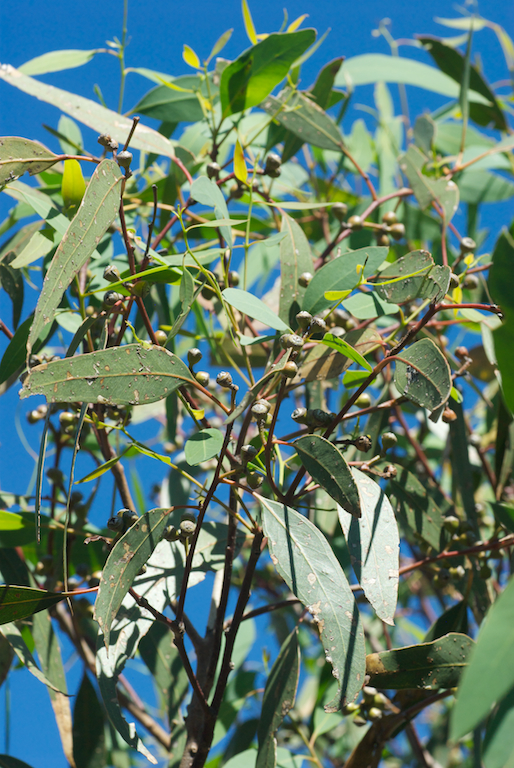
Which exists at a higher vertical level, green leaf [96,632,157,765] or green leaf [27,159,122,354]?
green leaf [27,159,122,354]

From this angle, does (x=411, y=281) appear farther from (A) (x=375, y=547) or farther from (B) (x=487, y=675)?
(B) (x=487, y=675)

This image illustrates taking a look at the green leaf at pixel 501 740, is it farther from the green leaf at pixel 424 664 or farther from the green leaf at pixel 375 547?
the green leaf at pixel 424 664

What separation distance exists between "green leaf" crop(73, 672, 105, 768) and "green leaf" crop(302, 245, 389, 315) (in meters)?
0.76

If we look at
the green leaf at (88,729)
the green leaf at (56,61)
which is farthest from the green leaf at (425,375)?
the green leaf at (56,61)

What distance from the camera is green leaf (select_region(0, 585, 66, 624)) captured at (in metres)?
0.68

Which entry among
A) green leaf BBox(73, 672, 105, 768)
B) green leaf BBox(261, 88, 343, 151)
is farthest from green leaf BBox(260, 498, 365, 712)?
green leaf BBox(261, 88, 343, 151)

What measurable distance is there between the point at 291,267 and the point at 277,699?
1.87 feet

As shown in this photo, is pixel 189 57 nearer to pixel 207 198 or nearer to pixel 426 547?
pixel 207 198

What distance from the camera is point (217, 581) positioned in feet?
3.74

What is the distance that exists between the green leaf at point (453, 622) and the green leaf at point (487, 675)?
0.62 m

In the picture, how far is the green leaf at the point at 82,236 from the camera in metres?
0.61

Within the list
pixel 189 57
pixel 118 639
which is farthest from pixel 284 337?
pixel 189 57

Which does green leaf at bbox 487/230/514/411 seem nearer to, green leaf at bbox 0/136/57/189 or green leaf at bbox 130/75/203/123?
green leaf at bbox 0/136/57/189

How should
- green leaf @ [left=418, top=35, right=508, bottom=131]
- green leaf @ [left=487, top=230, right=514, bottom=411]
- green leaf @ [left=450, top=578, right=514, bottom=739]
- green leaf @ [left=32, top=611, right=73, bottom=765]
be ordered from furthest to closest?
green leaf @ [left=418, top=35, right=508, bottom=131]
green leaf @ [left=32, top=611, right=73, bottom=765]
green leaf @ [left=487, top=230, right=514, bottom=411]
green leaf @ [left=450, top=578, right=514, bottom=739]
